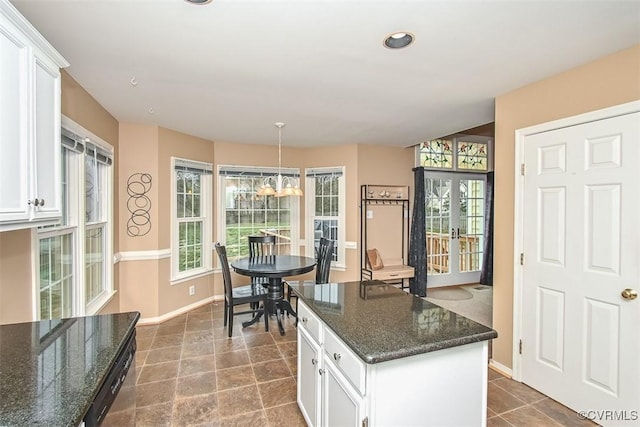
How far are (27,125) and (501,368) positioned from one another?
357 cm

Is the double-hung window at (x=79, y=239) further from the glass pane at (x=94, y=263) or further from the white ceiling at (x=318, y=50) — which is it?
the white ceiling at (x=318, y=50)

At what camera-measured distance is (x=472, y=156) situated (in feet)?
18.6

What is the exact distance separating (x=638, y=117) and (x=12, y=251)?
12.0 feet

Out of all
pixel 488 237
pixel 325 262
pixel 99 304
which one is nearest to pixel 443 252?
pixel 488 237

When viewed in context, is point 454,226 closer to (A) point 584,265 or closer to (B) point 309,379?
(A) point 584,265

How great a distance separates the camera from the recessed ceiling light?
1.81m

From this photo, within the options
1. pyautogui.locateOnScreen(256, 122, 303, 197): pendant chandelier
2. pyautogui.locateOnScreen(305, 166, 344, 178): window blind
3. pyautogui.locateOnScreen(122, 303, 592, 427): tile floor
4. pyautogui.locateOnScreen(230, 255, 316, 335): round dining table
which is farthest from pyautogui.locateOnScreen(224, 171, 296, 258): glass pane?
pyautogui.locateOnScreen(122, 303, 592, 427): tile floor

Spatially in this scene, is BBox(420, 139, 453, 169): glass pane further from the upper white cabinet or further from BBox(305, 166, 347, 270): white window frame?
the upper white cabinet

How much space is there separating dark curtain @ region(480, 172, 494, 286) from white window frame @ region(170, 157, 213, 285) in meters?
4.45

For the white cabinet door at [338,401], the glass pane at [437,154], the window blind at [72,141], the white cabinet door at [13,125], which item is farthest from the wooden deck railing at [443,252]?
the white cabinet door at [13,125]

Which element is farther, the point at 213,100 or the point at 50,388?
the point at 213,100

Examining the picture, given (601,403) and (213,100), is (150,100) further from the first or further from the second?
(601,403)

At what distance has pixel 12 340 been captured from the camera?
1405mm

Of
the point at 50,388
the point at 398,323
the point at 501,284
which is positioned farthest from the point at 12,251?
the point at 501,284
